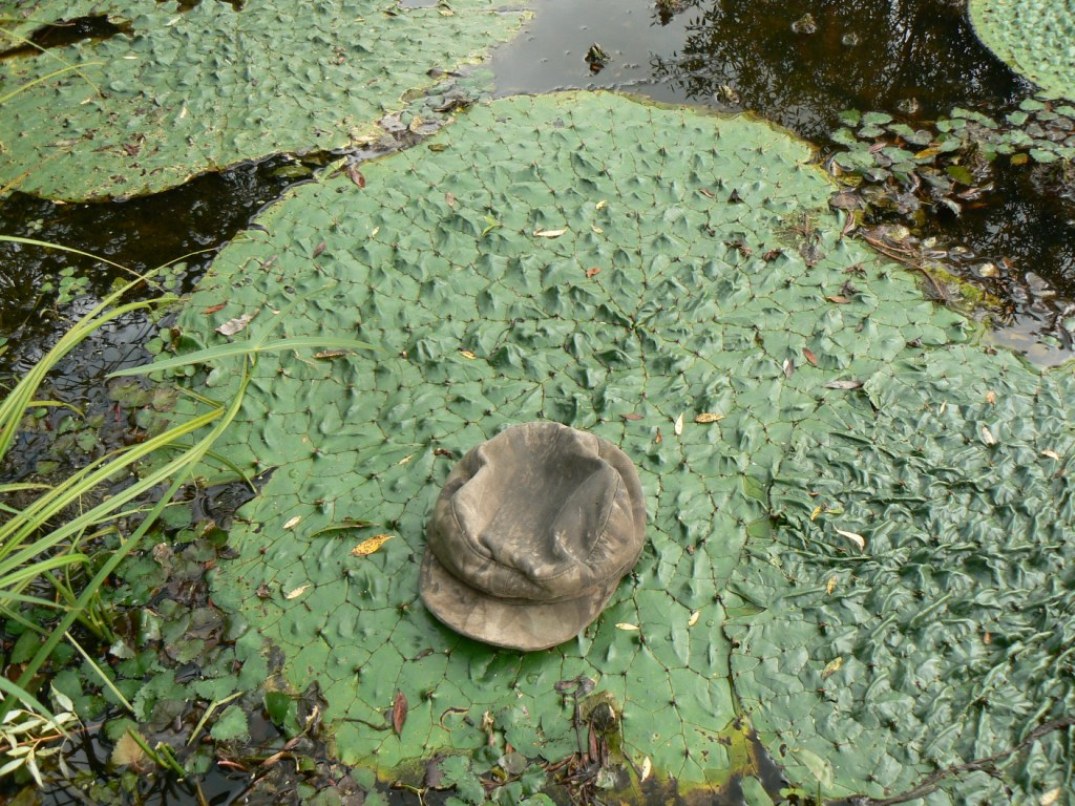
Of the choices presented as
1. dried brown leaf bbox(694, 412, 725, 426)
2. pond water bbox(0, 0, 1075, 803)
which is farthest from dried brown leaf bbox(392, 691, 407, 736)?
pond water bbox(0, 0, 1075, 803)

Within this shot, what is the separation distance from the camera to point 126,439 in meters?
3.67

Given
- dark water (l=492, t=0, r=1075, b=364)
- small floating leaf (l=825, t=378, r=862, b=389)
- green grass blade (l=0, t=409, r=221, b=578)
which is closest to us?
green grass blade (l=0, t=409, r=221, b=578)


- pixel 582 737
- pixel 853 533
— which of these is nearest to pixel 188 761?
pixel 582 737

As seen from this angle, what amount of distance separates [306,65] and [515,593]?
4.26 m

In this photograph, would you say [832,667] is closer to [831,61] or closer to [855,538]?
[855,538]

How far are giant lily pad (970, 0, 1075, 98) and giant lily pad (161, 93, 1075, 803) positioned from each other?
6.27ft

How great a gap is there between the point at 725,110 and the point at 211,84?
132 inches

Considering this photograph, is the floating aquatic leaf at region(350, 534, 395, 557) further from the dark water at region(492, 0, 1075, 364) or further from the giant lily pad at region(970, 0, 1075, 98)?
the giant lily pad at region(970, 0, 1075, 98)

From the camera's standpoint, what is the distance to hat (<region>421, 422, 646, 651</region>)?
9.24 feet

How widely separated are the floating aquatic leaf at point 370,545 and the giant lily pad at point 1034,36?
5089 mm

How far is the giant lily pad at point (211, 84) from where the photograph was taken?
16.4 feet

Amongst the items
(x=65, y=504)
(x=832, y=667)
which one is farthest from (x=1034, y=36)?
(x=65, y=504)

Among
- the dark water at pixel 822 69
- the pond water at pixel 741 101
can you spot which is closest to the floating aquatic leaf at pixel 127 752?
the pond water at pixel 741 101

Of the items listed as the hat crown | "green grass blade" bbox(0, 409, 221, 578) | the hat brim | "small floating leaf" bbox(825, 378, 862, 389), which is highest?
"green grass blade" bbox(0, 409, 221, 578)
